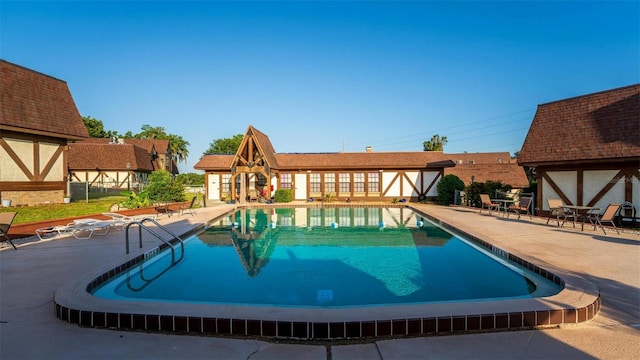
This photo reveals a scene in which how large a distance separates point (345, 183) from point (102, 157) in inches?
963

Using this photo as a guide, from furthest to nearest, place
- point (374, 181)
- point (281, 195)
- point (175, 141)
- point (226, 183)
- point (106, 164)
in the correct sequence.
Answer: point (175, 141) → point (106, 164) → point (226, 183) → point (374, 181) → point (281, 195)

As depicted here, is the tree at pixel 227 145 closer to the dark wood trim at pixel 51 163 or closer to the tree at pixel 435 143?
the tree at pixel 435 143

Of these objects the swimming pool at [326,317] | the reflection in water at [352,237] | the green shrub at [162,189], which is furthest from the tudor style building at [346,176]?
the swimming pool at [326,317]

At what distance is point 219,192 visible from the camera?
86.3 ft

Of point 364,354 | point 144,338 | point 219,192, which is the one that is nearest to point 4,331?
point 144,338

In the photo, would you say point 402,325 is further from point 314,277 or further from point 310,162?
point 310,162

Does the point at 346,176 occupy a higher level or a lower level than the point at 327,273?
higher

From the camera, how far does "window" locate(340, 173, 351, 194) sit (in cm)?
2592

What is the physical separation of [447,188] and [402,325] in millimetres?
19491

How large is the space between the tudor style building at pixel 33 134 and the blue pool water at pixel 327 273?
9.04 meters

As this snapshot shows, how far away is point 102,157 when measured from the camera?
33.5m

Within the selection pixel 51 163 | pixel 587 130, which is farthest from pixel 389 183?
pixel 51 163

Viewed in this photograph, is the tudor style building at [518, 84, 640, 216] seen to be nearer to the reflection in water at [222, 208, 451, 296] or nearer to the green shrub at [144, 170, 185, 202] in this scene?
the reflection in water at [222, 208, 451, 296]

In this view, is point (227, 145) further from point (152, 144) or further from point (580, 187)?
point (580, 187)
